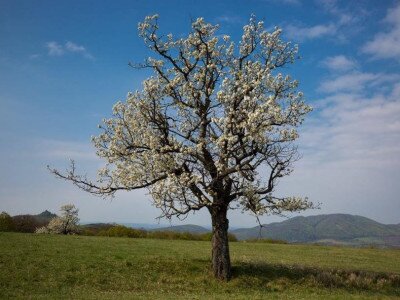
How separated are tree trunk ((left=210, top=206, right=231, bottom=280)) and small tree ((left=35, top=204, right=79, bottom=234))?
68.1 metres

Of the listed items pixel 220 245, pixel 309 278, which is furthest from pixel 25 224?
pixel 309 278

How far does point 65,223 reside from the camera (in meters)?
93.8

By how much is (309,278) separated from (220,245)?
7445mm

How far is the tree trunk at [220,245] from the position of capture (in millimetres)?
29420

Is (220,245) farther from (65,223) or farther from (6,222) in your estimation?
(65,223)

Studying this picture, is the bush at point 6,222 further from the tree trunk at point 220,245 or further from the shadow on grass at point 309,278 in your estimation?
the tree trunk at point 220,245

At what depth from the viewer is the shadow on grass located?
29.7 meters

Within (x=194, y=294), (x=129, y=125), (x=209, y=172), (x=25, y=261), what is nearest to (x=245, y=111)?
(x=209, y=172)

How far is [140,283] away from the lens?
90.1ft

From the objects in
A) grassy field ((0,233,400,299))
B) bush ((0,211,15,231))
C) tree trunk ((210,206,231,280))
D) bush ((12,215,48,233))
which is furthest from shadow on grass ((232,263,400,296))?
bush ((12,215,48,233))

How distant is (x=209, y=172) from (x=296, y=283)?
10.2 meters

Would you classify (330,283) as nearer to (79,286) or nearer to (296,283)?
(296,283)

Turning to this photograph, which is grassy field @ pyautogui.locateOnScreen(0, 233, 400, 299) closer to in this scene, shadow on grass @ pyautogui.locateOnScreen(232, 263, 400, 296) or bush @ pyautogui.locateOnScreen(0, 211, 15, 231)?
shadow on grass @ pyautogui.locateOnScreen(232, 263, 400, 296)

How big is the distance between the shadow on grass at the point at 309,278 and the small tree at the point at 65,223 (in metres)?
67.3
